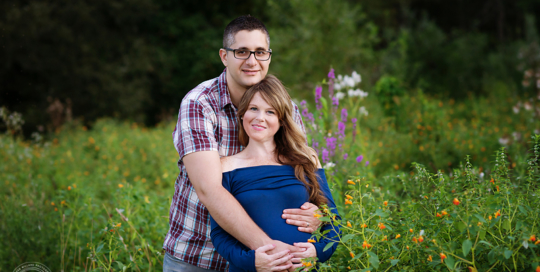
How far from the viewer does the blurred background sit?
32.3ft

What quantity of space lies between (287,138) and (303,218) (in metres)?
0.42

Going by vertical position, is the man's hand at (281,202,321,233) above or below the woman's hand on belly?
above

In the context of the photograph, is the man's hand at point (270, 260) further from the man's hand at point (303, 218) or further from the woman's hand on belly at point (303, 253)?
the man's hand at point (303, 218)

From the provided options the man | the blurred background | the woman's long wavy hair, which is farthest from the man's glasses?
the blurred background

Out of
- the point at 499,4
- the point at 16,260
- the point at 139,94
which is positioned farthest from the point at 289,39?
the point at 499,4

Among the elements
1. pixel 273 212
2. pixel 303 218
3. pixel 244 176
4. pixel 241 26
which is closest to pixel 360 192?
pixel 303 218

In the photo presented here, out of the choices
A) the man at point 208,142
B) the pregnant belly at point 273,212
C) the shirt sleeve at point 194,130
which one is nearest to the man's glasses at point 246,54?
the man at point 208,142

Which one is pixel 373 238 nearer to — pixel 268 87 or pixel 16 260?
pixel 268 87

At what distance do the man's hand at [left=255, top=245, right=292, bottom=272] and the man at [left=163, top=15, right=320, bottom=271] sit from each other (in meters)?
0.16

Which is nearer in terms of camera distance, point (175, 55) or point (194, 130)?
point (194, 130)

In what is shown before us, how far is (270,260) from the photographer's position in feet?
5.29

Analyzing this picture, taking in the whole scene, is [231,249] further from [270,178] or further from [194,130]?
[194,130]

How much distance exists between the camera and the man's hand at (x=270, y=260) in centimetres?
161

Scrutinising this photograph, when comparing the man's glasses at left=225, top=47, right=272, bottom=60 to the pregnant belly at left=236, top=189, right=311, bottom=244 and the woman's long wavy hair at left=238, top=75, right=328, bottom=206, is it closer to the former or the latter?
the woman's long wavy hair at left=238, top=75, right=328, bottom=206
